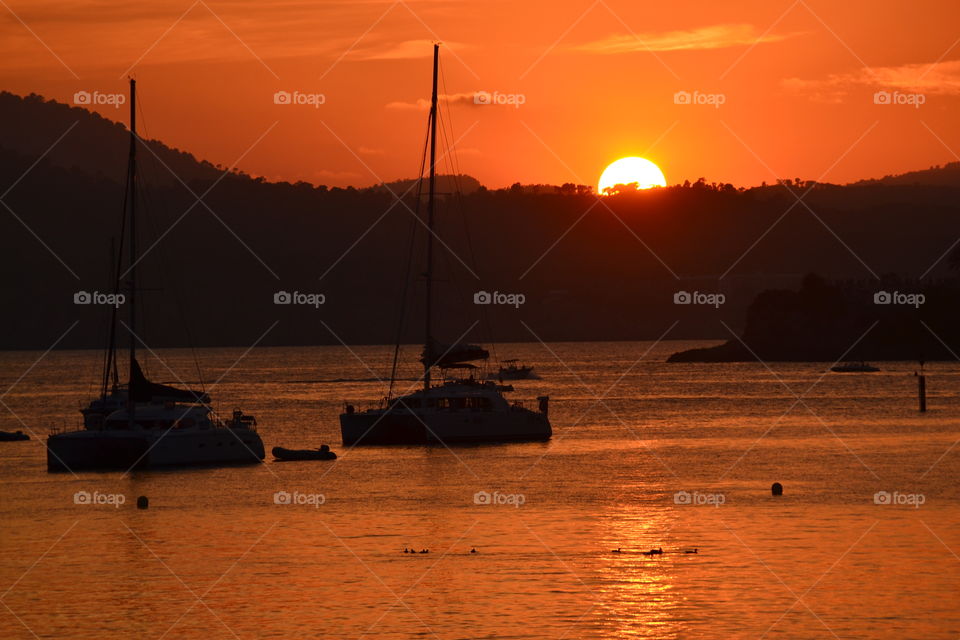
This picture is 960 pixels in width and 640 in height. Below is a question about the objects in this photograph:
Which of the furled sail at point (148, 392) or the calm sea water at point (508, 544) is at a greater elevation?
the furled sail at point (148, 392)

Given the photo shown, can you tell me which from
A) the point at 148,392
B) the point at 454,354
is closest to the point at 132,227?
the point at 148,392

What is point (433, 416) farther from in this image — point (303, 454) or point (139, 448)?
point (139, 448)

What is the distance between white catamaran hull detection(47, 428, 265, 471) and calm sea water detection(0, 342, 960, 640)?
946 mm

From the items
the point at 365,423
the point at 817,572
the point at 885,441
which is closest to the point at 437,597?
the point at 817,572

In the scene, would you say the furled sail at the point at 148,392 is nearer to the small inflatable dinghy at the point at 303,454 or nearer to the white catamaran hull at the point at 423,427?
the small inflatable dinghy at the point at 303,454

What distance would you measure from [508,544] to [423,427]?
2827cm

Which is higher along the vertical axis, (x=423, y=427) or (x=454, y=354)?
(x=454, y=354)

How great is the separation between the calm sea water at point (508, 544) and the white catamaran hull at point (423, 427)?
0.93m

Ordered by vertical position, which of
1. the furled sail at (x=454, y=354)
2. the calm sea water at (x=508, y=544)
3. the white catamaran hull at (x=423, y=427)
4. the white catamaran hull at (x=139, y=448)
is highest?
the furled sail at (x=454, y=354)

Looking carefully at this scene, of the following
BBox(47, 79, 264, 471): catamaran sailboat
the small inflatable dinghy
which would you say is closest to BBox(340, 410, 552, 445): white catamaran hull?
the small inflatable dinghy

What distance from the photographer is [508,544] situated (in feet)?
131

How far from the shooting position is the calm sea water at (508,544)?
3058 cm

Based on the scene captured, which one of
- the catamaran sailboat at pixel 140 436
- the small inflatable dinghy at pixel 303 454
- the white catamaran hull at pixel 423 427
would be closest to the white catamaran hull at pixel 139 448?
the catamaran sailboat at pixel 140 436

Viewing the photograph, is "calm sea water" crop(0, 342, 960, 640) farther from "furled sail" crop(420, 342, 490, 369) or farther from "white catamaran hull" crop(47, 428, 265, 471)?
"furled sail" crop(420, 342, 490, 369)
